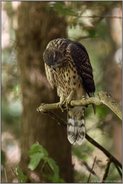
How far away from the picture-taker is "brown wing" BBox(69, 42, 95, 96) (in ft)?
10.7

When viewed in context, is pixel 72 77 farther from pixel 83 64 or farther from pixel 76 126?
pixel 76 126

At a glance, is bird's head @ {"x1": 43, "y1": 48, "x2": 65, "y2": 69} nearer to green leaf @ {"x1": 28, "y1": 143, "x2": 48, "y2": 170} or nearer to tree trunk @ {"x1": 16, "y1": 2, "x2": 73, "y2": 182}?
green leaf @ {"x1": 28, "y1": 143, "x2": 48, "y2": 170}

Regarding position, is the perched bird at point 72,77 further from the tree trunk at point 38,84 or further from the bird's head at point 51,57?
the tree trunk at point 38,84

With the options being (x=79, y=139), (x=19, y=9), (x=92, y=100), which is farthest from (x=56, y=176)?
(x=19, y=9)

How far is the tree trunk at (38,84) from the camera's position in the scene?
4.76m

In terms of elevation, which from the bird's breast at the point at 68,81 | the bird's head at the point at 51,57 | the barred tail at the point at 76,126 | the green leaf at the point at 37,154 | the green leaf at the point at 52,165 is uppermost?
the bird's head at the point at 51,57

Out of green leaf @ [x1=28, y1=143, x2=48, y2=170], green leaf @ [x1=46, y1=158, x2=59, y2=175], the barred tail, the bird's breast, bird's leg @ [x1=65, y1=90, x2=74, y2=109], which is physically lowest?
green leaf @ [x1=46, y1=158, x2=59, y2=175]

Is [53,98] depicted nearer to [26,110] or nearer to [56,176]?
[26,110]

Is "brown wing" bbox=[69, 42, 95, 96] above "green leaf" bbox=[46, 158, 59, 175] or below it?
above

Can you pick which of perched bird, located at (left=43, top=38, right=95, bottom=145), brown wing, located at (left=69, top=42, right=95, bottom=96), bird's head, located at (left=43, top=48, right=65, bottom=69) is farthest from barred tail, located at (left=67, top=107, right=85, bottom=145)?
bird's head, located at (left=43, top=48, right=65, bottom=69)

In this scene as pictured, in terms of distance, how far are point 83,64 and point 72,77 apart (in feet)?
0.61

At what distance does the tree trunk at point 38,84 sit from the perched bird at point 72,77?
3.08 ft

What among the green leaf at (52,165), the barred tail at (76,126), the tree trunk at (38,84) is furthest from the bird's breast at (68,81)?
the tree trunk at (38,84)

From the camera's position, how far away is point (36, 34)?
16.3ft
